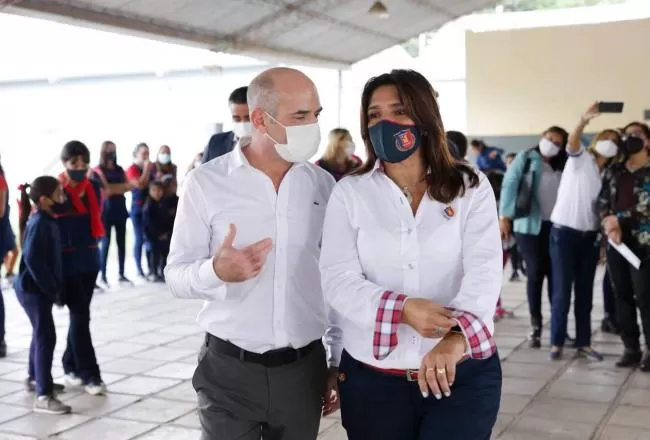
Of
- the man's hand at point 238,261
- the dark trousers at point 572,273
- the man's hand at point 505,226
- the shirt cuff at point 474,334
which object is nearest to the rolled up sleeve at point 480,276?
the shirt cuff at point 474,334

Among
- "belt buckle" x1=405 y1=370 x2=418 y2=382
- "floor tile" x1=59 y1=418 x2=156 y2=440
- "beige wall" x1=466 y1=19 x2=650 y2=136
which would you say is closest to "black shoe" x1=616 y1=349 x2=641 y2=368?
"floor tile" x1=59 y1=418 x2=156 y2=440

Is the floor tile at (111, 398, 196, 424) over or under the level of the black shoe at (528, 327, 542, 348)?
under

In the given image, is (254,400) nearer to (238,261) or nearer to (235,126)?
(238,261)

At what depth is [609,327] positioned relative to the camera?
24.8ft

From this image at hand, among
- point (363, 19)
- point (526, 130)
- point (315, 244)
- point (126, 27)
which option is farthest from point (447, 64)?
point (315, 244)

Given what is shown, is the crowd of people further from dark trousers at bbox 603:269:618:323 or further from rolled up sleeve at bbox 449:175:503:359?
dark trousers at bbox 603:269:618:323

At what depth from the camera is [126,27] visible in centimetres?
916

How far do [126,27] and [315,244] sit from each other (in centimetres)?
714

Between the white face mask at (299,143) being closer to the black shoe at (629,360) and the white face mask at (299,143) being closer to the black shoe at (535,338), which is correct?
the black shoe at (629,360)

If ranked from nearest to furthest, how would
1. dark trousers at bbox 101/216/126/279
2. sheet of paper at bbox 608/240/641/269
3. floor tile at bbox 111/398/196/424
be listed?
floor tile at bbox 111/398/196/424
sheet of paper at bbox 608/240/641/269
dark trousers at bbox 101/216/126/279

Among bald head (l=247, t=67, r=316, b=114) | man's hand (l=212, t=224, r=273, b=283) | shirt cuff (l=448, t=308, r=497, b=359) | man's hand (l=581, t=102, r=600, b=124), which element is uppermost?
man's hand (l=581, t=102, r=600, b=124)

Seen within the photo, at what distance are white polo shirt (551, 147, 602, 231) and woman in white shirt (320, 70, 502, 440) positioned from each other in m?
4.15

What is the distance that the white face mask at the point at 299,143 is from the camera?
103 inches

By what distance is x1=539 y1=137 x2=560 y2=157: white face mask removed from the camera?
668cm
